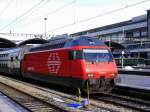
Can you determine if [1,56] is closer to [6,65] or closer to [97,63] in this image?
[6,65]

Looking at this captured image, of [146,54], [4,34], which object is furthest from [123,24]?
[4,34]

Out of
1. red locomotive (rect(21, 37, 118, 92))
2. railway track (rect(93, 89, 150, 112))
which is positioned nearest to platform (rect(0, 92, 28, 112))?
red locomotive (rect(21, 37, 118, 92))

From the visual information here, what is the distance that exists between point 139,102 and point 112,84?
3.11 m

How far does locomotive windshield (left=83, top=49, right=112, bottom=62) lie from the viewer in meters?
18.1

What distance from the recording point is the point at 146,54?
10181 centimetres

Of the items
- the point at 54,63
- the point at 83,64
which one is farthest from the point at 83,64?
the point at 54,63

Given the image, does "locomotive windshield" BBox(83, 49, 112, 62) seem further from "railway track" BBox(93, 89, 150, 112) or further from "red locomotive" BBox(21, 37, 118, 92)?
"railway track" BBox(93, 89, 150, 112)

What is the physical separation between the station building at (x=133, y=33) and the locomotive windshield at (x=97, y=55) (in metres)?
74.5

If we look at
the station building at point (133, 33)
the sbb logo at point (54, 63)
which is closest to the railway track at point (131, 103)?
the sbb logo at point (54, 63)

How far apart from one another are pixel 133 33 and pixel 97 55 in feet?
322

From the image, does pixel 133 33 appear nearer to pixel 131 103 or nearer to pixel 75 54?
pixel 75 54

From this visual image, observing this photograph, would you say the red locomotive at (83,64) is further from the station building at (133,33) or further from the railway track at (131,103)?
the station building at (133,33)

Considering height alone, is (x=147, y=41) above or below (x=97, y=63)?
above

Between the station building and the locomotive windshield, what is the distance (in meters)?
74.5
